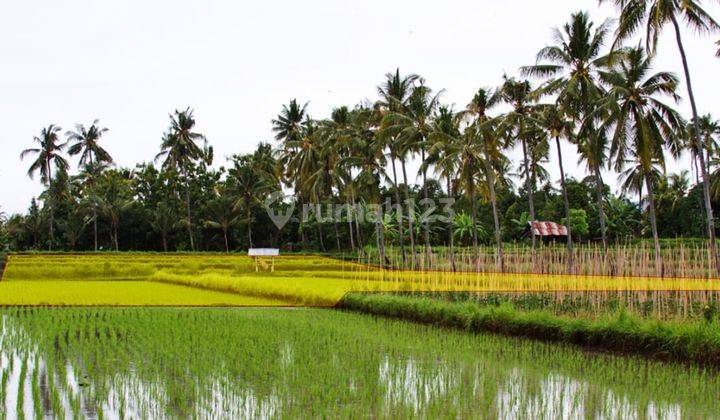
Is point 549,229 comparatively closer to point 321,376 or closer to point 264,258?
point 264,258

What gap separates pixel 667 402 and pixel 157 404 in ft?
13.1

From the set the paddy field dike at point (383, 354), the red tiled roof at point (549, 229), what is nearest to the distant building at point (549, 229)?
the red tiled roof at point (549, 229)

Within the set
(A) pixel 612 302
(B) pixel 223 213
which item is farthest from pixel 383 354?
(B) pixel 223 213

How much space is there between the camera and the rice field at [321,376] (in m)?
5.71

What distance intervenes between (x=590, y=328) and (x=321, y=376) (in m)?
3.93

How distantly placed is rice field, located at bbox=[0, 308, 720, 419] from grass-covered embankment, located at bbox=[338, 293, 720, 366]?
0.33m

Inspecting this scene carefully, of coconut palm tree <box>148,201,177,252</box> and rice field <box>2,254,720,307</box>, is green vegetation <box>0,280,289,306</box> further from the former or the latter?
coconut palm tree <box>148,201,177,252</box>

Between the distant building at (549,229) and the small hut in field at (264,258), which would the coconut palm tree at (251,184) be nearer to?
the small hut in field at (264,258)

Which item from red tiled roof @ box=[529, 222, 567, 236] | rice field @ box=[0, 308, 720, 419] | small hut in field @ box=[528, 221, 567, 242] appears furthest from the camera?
red tiled roof @ box=[529, 222, 567, 236]

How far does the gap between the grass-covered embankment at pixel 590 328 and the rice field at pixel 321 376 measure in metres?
0.33

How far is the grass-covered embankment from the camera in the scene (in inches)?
314

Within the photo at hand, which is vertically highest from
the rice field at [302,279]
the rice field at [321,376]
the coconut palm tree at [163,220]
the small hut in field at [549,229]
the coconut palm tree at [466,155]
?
the coconut palm tree at [466,155]

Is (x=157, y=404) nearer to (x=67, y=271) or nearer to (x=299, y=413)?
(x=299, y=413)

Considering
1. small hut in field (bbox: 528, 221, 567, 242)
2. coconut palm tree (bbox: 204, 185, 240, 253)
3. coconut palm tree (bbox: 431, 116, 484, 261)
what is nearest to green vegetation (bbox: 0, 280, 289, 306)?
coconut palm tree (bbox: 431, 116, 484, 261)
